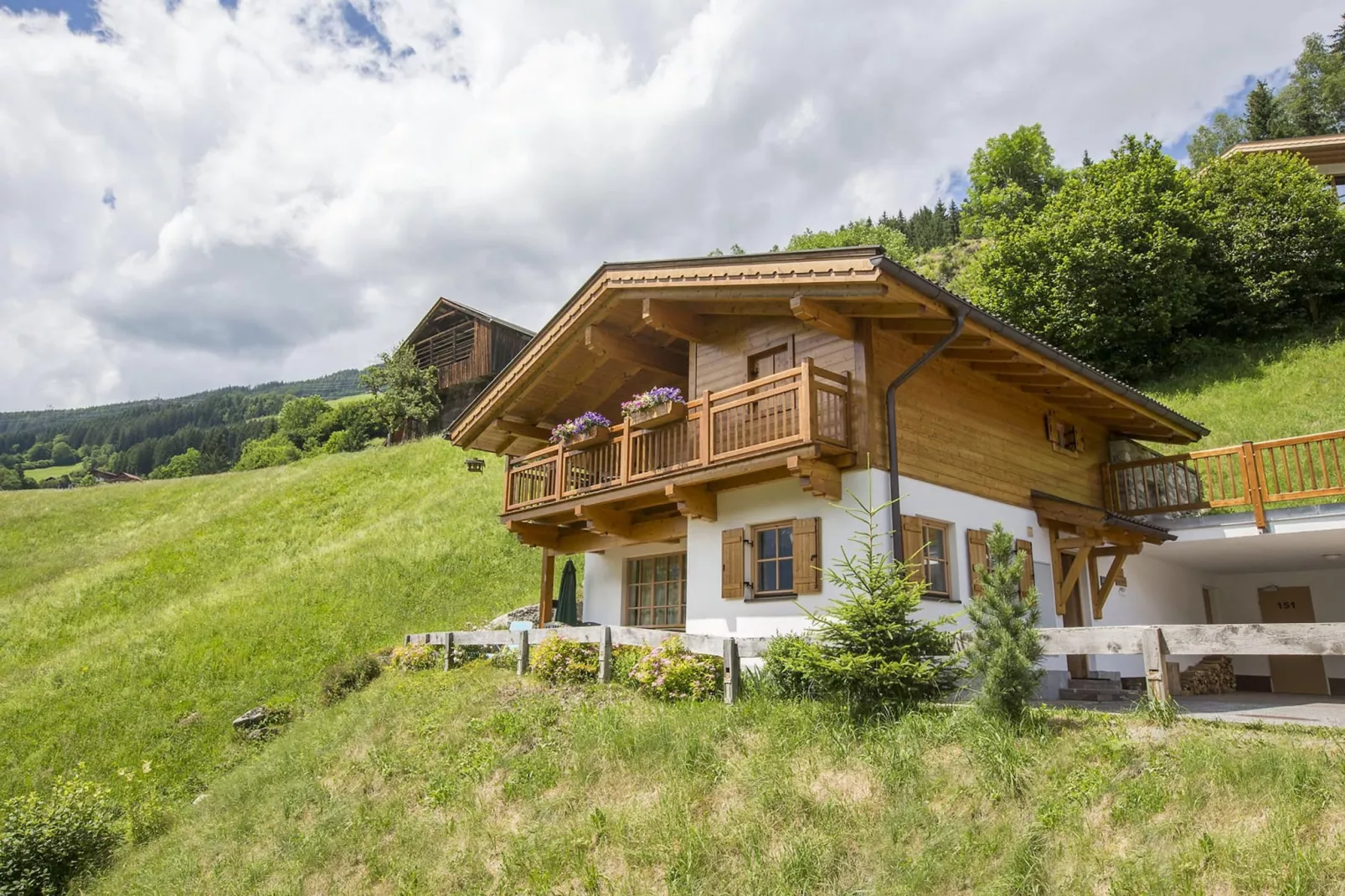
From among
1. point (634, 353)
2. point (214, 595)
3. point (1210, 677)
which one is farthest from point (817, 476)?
point (214, 595)

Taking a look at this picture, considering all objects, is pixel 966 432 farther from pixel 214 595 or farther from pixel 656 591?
pixel 214 595

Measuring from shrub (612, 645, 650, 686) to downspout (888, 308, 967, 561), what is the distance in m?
3.66

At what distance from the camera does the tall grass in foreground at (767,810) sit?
565 cm

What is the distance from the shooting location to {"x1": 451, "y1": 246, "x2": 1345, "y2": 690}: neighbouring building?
11781 mm

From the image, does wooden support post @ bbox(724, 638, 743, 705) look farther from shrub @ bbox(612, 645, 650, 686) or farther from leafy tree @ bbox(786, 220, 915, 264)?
leafy tree @ bbox(786, 220, 915, 264)

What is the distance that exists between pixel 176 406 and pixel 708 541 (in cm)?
17679

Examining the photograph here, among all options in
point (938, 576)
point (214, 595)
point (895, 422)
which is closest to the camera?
point (895, 422)

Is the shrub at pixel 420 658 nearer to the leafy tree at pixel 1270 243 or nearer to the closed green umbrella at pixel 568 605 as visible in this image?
the closed green umbrella at pixel 568 605

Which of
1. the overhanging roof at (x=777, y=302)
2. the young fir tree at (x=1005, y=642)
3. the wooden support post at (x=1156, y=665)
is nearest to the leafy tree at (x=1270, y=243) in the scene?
the overhanging roof at (x=777, y=302)

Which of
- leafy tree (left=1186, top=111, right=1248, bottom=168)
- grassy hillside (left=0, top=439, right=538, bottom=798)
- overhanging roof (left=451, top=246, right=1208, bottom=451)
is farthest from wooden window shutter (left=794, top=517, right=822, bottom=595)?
leafy tree (left=1186, top=111, right=1248, bottom=168)

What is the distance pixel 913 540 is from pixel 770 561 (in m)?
2.05

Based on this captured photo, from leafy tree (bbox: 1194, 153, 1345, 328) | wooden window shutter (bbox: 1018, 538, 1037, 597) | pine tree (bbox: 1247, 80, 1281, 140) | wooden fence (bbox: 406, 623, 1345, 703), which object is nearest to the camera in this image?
wooden fence (bbox: 406, 623, 1345, 703)

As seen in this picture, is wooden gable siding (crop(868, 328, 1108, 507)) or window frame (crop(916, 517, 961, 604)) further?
wooden gable siding (crop(868, 328, 1108, 507))

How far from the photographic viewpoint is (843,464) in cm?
1175
